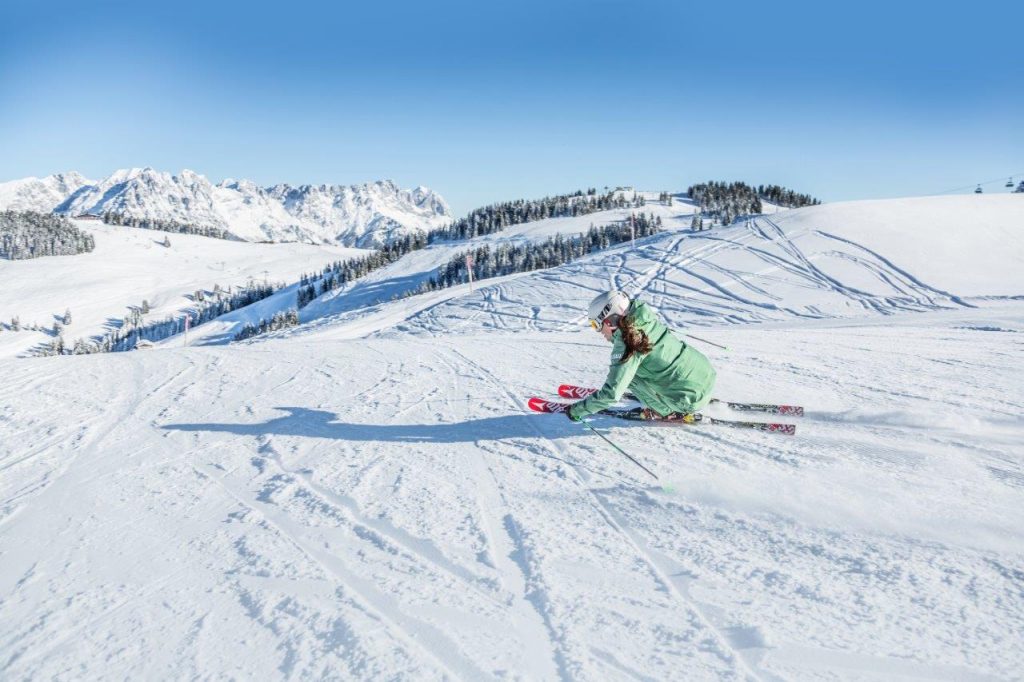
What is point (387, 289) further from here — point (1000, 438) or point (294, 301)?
point (1000, 438)

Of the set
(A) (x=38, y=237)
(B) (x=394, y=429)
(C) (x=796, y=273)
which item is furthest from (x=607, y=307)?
(A) (x=38, y=237)

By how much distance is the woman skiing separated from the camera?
534 centimetres

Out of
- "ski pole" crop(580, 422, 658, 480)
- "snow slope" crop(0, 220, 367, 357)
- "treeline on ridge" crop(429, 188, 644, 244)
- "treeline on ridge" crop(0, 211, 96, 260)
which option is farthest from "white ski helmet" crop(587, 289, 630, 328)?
"treeline on ridge" crop(0, 211, 96, 260)

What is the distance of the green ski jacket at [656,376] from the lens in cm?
535

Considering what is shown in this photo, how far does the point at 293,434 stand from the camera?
662 centimetres

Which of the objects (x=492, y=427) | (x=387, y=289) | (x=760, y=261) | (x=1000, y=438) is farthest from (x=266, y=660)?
(x=387, y=289)

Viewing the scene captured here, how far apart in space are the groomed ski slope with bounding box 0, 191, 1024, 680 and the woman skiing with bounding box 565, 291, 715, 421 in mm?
357

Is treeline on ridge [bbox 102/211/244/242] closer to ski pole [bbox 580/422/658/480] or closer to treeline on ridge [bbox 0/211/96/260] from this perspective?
treeline on ridge [bbox 0/211/96/260]

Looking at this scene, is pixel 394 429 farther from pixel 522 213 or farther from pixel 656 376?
pixel 522 213

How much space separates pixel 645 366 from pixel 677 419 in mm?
769

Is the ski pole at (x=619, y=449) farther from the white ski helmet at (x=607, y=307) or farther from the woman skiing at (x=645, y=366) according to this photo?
the white ski helmet at (x=607, y=307)

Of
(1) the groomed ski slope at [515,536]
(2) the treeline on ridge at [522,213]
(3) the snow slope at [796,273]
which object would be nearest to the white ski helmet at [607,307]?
(1) the groomed ski slope at [515,536]

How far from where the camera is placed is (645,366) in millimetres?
5691

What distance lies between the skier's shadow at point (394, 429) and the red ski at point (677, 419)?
0.19 metres
